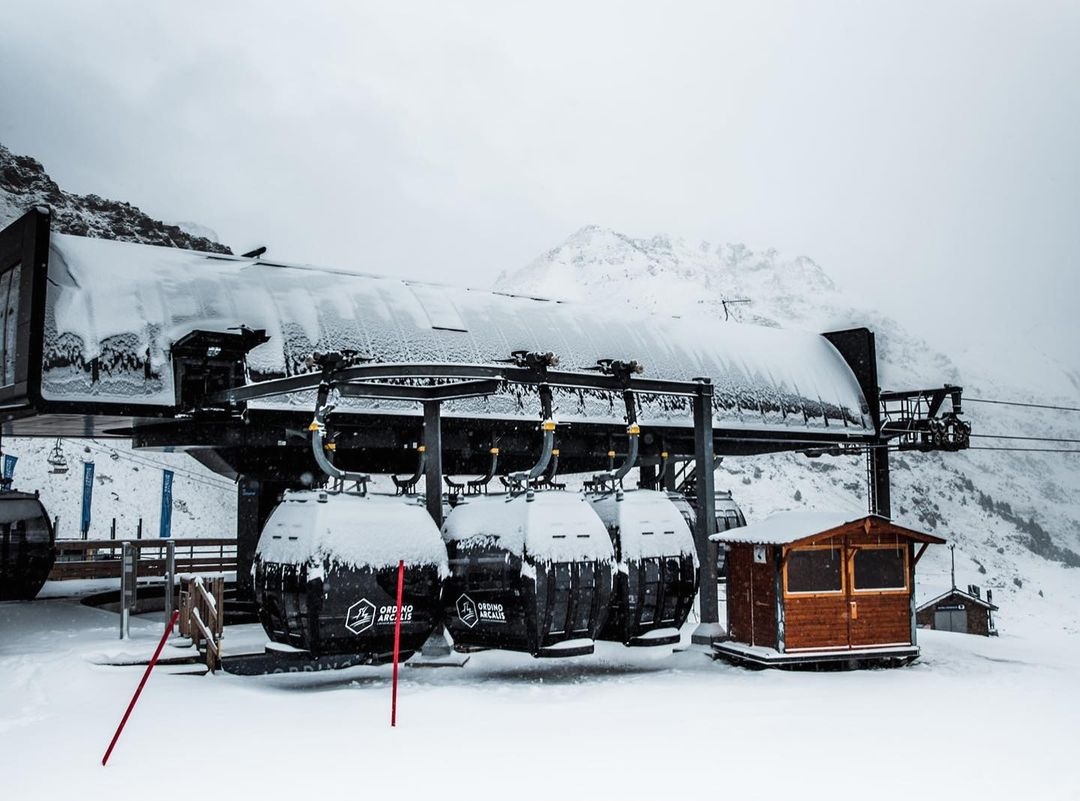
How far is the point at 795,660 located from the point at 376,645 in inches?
250

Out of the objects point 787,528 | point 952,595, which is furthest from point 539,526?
point 952,595

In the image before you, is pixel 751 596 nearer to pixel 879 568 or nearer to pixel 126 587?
pixel 879 568

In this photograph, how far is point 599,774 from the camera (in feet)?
28.6

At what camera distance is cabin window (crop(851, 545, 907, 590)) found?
49.0 ft

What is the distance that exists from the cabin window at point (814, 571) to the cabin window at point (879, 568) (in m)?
0.28

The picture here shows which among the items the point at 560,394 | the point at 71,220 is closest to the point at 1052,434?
the point at 71,220

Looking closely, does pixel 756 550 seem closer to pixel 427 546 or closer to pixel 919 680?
pixel 919 680

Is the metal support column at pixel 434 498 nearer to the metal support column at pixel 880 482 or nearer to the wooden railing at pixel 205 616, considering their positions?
the wooden railing at pixel 205 616

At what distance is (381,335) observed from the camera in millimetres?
19703

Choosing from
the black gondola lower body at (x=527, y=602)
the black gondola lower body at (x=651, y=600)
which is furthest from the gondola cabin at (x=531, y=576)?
the black gondola lower body at (x=651, y=600)

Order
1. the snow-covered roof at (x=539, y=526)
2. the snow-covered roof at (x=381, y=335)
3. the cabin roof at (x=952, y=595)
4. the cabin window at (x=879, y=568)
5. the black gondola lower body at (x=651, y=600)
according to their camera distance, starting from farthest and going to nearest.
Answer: the cabin roof at (x=952, y=595)
the snow-covered roof at (x=381, y=335)
the cabin window at (x=879, y=568)
the black gondola lower body at (x=651, y=600)
the snow-covered roof at (x=539, y=526)

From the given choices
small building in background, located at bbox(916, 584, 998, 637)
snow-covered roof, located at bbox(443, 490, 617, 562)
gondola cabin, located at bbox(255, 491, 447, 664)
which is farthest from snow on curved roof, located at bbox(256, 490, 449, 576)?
small building in background, located at bbox(916, 584, 998, 637)

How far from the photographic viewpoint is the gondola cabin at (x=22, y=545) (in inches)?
919

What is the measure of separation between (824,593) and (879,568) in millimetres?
1171
